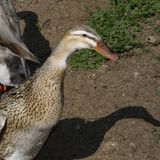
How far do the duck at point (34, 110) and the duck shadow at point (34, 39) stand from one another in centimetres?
211

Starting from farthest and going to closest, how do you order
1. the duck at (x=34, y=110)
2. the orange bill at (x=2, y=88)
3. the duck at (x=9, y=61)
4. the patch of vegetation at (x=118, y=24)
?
the patch of vegetation at (x=118, y=24)
the orange bill at (x=2, y=88)
the duck at (x=9, y=61)
the duck at (x=34, y=110)

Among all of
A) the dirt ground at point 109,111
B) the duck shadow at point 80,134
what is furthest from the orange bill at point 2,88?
the duck shadow at point 80,134

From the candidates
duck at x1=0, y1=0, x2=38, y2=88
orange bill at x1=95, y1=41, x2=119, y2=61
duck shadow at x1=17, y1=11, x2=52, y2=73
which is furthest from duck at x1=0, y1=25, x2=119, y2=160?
duck shadow at x1=17, y1=11, x2=52, y2=73

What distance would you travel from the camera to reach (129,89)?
275 inches

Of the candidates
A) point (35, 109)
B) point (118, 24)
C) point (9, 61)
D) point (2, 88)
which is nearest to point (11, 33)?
point (9, 61)

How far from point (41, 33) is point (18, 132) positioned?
2.92 meters

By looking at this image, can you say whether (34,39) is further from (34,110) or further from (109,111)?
(34,110)

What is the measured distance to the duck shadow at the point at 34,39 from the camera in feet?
25.7

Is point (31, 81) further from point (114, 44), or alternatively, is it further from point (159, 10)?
point (159, 10)

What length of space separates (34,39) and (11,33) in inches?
62.3

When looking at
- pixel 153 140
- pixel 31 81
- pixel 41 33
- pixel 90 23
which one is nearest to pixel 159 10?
pixel 90 23

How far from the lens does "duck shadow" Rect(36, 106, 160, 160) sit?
6230 mm

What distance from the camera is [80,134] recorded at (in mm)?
6465

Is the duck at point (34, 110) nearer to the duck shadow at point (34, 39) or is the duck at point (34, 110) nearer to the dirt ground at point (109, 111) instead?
the dirt ground at point (109, 111)
